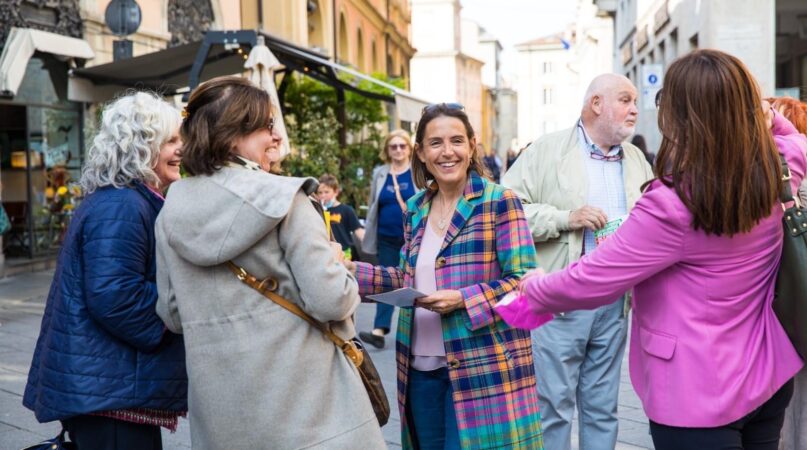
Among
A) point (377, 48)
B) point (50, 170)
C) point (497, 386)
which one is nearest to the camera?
point (497, 386)

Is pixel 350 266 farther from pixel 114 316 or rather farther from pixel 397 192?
pixel 397 192

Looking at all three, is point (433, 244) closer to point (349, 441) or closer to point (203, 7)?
point (349, 441)

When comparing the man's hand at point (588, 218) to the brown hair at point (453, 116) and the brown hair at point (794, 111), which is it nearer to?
the brown hair at point (453, 116)

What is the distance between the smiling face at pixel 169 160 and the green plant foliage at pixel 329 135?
1040cm

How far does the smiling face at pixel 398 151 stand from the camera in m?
8.39

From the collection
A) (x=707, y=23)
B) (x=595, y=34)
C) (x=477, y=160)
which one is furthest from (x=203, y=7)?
(x=595, y=34)

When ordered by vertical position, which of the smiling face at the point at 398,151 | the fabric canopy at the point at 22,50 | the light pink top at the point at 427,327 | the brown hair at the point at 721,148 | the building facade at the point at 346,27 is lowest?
the light pink top at the point at 427,327

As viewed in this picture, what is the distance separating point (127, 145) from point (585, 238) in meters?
2.33

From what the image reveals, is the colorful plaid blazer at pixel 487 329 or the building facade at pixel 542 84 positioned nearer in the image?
the colorful plaid blazer at pixel 487 329

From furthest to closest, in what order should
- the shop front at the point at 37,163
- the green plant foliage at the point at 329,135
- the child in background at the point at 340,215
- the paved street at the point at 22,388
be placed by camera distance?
the green plant foliage at the point at 329,135
the shop front at the point at 37,163
the child in background at the point at 340,215
the paved street at the point at 22,388

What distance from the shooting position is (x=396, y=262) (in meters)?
8.37

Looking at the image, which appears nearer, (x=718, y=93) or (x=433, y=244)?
(x=718, y=93)

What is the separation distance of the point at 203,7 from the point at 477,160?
16852 millimetres

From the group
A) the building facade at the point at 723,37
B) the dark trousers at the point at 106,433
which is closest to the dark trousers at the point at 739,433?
the dark trousers at the point at 106,433
